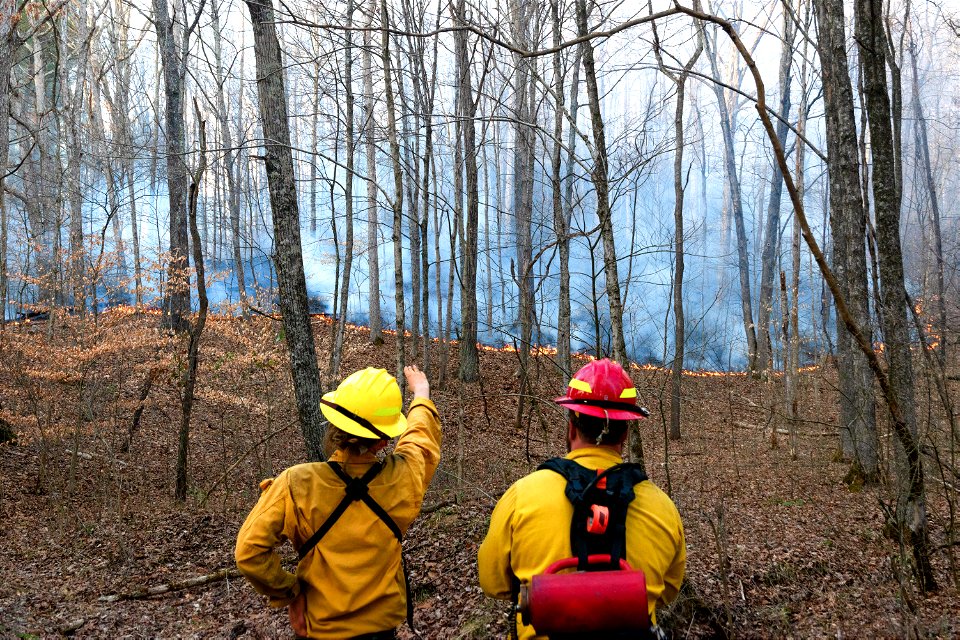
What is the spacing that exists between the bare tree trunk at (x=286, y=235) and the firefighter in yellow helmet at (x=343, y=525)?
5207 mm

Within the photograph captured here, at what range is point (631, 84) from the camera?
50.4 metres

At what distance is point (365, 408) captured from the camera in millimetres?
2611

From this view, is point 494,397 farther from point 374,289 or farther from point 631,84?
point 631,84

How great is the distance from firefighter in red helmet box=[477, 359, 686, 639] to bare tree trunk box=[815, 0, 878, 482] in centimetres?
500

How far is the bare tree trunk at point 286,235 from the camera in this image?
25.6ft

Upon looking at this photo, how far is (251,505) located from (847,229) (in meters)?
9.71

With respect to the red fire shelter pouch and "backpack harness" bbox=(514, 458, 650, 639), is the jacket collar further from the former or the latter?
the red fire shelter pouch

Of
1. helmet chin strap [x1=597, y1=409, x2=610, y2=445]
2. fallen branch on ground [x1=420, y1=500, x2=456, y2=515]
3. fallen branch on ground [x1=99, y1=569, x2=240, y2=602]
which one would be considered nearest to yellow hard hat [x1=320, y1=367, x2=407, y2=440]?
helmet chin strap [x1=597, y1=409, x2=610, y2=445]

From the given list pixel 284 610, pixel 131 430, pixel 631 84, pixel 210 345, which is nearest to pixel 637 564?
pixel 284 610

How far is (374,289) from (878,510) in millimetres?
16088

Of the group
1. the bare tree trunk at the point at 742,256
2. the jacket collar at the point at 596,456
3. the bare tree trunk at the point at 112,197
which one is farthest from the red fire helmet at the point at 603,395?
the bare tree trunk at the point at 742,256

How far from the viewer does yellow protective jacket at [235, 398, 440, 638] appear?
2.55 metres

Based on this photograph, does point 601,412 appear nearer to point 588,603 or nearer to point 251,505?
point 588,603

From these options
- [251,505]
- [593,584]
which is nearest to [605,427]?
[593,584]
